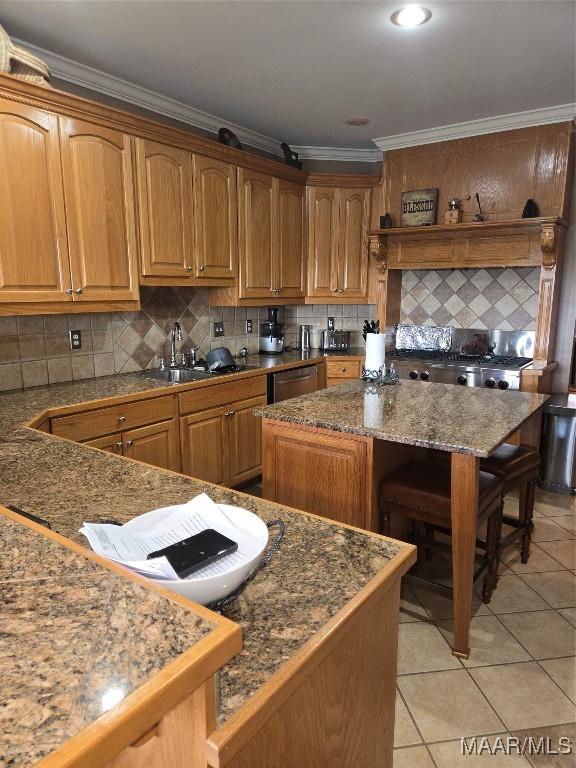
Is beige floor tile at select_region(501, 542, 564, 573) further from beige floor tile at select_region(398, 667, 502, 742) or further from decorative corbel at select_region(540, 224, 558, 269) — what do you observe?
decorative corbel at select_region(540, 224, 558, 269)

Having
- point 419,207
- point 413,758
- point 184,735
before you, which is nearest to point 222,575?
point 184,735

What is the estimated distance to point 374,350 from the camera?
2.79 metres

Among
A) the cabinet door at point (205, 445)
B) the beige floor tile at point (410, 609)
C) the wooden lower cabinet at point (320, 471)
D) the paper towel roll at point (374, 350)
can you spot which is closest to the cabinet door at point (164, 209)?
the cabinet door at point (205, 445)

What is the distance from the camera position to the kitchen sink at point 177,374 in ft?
11.1

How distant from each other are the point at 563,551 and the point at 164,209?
301cm

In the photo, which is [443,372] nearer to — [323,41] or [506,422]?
[506,422]

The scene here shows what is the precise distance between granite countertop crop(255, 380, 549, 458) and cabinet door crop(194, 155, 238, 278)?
4.52 feet

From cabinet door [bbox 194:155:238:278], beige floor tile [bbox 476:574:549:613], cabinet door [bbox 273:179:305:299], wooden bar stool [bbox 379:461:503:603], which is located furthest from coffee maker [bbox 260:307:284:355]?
beige floor tile [bbox 476:574:549:613]

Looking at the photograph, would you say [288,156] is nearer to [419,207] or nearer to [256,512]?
[419,207]

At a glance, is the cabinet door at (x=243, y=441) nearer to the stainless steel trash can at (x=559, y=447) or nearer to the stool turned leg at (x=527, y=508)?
the stool turned leg at (x=527, y=508)

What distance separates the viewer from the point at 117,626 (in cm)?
61

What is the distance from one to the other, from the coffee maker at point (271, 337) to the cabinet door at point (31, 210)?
1971 millimetres

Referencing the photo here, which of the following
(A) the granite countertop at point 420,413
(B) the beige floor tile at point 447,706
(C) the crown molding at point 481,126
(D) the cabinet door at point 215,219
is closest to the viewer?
(B) the beige floor tile at point 447,706

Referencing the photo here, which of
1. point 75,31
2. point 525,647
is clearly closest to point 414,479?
point 525,647
